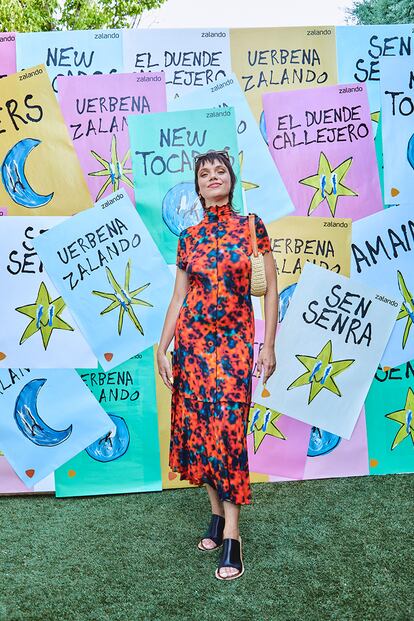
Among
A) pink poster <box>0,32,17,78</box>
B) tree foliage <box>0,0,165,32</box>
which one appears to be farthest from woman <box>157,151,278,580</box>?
tree foliage <box>0,0,165,32</box>

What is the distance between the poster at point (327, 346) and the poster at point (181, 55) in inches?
38.7

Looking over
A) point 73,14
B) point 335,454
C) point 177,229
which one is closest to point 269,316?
point 177,229

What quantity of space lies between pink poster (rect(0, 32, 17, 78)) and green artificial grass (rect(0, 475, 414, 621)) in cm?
195

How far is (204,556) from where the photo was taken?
7.89ft

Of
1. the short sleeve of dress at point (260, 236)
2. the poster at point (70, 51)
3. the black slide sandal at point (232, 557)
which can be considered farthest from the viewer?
the poster at point (70, 51)

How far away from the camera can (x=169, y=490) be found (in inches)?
121

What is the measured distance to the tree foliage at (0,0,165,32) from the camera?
849 centimetres

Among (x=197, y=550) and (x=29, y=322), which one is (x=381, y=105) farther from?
(x=197, y=550)

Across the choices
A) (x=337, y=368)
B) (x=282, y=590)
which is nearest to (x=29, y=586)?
(x=282, y=590)

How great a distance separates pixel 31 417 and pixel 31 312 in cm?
48

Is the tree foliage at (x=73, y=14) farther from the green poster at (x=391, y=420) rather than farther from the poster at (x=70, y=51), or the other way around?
the green poster at (x=391, y=420)

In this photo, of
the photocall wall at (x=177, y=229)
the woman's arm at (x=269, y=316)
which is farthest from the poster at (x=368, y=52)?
the woman's arm at (x=269, y=316)

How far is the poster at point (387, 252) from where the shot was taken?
3.07 metres

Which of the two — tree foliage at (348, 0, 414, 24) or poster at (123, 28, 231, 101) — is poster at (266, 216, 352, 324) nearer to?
poster at (123, 28, 231, 101)
